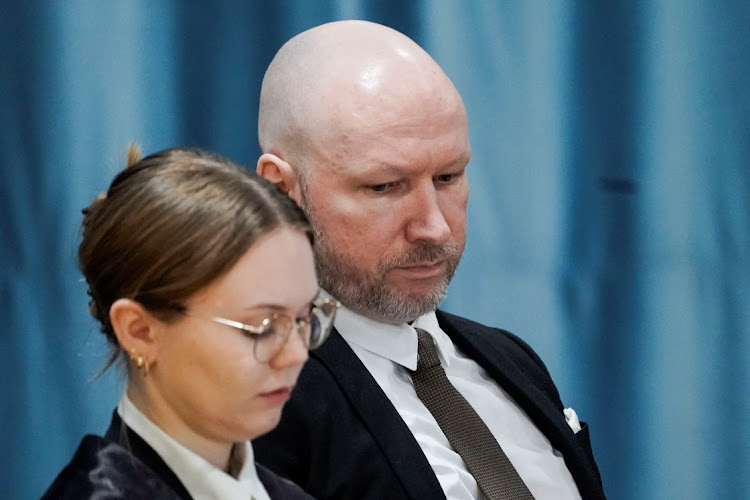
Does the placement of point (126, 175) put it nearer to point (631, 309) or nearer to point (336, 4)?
point (336, 4)

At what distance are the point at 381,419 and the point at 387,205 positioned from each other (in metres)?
0.28


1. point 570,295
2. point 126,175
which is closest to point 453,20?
point 570,295

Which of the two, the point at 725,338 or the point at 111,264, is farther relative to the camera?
the point at 725,338

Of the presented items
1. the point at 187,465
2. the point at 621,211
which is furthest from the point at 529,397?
the point at 187,465

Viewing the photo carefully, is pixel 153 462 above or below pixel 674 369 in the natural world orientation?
above

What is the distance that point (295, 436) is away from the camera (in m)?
1.57

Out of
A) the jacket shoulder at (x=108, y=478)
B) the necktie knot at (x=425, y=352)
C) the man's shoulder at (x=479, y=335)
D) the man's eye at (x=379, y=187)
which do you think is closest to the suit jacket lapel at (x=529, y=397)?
the man's shoulder at (x=479, y=335)

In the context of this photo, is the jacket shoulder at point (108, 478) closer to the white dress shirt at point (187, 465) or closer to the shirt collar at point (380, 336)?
the white dress shirt at point (187, 465)

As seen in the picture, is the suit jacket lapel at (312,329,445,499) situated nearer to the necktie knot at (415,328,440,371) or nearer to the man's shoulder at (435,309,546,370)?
the necktie knot at (415,328,440,371)

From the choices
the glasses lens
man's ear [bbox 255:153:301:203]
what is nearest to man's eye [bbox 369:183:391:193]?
man's ear [bbox 255:153:301:203]

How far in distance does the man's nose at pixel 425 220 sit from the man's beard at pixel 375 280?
0.07 ft

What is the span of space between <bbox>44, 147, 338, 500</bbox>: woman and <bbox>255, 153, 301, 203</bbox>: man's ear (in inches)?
17.5

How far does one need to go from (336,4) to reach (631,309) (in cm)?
80

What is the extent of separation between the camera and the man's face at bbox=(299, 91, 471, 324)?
64.3 inches
